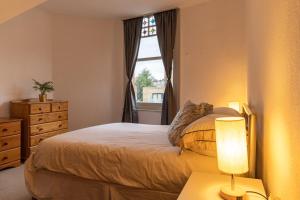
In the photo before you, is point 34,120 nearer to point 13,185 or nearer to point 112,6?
point 13,185

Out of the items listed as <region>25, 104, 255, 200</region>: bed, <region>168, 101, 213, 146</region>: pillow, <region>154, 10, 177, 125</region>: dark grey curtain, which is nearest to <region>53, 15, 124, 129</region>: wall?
<region>154, 10, 177, 125</region>: dark grey curtain

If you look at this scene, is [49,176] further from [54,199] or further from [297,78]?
[297,78]

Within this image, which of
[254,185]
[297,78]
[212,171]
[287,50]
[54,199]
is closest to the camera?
[297,78]

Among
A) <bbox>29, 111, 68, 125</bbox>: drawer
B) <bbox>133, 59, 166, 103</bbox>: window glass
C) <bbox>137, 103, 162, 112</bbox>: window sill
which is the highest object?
<bbox>133, 59, 166, 103</bbox>: window glass

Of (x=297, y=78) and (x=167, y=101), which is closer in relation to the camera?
(x=297, y=78)

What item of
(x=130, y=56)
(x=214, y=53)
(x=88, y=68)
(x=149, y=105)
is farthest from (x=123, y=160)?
(x=88, y=68)

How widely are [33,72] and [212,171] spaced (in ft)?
11.9

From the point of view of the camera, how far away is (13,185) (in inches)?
112

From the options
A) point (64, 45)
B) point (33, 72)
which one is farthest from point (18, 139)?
point (64, 45)

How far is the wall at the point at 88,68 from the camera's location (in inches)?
185

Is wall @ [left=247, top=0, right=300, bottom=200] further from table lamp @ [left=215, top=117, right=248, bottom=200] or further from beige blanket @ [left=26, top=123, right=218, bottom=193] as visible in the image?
beige blanket @ [left=26, top=123, right=218, bottom=193]

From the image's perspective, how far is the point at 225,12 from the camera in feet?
12.6

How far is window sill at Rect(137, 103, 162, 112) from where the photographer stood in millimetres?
4617

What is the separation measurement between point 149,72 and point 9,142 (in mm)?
2637
